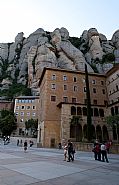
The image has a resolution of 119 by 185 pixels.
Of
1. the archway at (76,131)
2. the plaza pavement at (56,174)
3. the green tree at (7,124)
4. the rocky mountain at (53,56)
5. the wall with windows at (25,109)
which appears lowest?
the plaza pavement at (56,174)

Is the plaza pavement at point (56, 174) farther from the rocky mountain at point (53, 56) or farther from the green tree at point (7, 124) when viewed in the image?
the rocky mountain at point (53, 56)

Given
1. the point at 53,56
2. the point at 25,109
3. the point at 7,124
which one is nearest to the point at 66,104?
the point at 7,124

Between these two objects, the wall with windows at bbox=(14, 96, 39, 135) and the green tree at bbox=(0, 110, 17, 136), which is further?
the wall with windows at bbox=(14, 96, 39, 135)

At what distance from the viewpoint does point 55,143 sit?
43.7 metres

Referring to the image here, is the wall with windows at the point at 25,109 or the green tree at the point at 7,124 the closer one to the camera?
the green tree at the point at 7,124

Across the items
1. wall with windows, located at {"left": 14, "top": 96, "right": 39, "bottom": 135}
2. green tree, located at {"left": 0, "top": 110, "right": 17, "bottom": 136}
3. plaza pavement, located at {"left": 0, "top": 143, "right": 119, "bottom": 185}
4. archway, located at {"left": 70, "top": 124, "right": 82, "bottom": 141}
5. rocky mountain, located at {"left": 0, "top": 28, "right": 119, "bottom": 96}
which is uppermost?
rocky mountain, located at {"left": 0, "top": 28, "right": 119, "bottom": 96}

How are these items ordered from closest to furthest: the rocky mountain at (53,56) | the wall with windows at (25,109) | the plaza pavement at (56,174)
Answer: the plaza pavement at (56,174), the wall with windows at (25,109), the rocky mountain at (53,56)

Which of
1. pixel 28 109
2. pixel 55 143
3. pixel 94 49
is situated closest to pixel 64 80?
pixel 55 143

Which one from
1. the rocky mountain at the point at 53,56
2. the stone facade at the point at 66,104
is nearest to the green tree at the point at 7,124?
the rocky mountain at the point at 53,56

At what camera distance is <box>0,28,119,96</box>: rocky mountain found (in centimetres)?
8094

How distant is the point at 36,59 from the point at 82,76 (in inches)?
1527

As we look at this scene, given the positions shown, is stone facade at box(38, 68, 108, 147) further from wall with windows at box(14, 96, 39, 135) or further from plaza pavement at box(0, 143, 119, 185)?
wall with windows at box(14, 96, 39, 135)

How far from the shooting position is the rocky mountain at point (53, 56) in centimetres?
8094

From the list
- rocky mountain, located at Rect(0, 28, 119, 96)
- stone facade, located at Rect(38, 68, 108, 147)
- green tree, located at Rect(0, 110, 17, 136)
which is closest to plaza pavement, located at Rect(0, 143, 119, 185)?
stone facade, located at Rect(38, 68, 108, 147)
